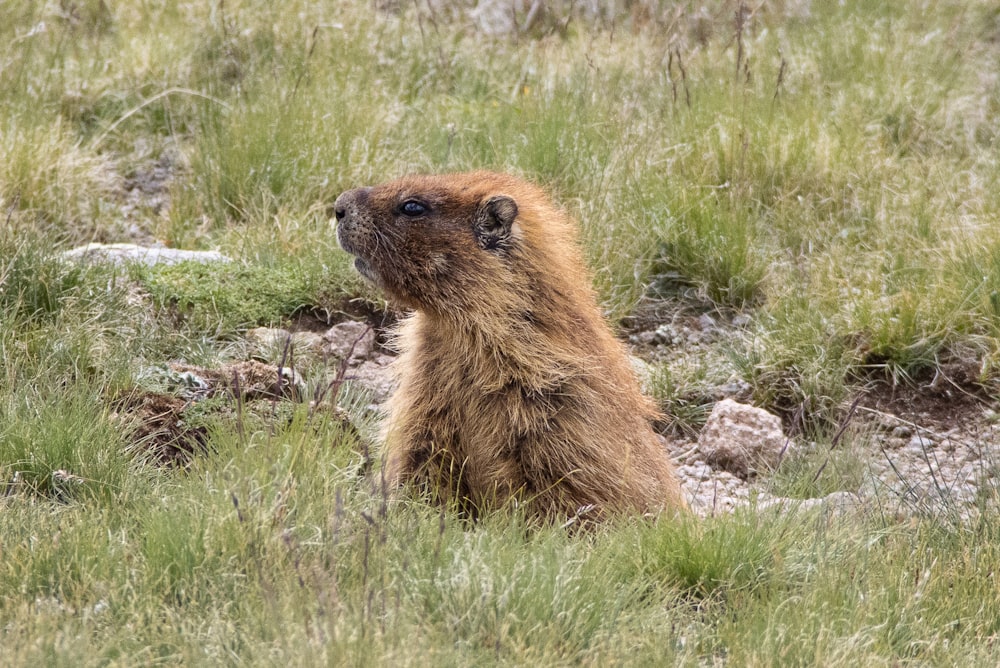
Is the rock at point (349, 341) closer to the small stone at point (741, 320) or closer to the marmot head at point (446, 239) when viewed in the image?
the marmot head at point (446, 239)

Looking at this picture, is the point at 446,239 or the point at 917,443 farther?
the point at 917,443

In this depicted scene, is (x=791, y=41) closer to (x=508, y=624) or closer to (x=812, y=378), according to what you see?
(x=812, y=378)

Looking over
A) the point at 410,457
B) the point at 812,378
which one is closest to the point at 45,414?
the point at 410,457

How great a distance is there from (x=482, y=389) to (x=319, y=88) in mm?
3846

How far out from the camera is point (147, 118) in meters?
8.35

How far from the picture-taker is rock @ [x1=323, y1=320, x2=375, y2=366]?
648 centimetres

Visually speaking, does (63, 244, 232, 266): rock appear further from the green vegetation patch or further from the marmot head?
the marmot head

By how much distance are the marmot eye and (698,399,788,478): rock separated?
197 centimetres

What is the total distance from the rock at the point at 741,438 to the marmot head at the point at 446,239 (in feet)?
4.91

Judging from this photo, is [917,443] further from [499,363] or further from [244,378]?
[244,378]

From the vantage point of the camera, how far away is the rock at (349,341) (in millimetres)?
6479

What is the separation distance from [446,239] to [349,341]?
5.46ft

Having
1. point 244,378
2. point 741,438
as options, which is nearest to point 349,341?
point 244,378

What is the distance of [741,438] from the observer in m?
6.04
